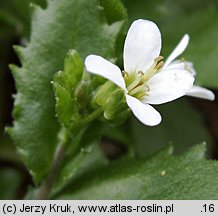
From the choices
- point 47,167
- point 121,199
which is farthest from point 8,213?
point 121,199

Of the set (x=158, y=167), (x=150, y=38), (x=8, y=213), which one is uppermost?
(x=150, y=38)

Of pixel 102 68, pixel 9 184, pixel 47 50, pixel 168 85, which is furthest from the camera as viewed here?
pixel 9 184

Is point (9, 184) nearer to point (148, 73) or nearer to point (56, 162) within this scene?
point (56, 162)

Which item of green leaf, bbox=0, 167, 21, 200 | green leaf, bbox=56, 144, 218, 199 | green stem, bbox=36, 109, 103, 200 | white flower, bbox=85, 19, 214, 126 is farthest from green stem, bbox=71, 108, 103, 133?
green leaf, bbox=0, 167, 21, 200

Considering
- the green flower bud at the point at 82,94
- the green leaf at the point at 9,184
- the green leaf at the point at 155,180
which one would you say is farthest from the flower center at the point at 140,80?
the green leaf at the point at 9,184

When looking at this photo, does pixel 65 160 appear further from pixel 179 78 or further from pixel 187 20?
pixel 187 20

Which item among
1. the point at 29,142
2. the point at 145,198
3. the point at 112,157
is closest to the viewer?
the point at 145,198

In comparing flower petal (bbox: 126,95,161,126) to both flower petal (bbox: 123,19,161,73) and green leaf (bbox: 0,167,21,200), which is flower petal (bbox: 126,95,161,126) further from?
green leaf (bbox: 0,167,21,200)

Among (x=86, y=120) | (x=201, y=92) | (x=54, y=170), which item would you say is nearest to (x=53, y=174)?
(x=54, y=170)

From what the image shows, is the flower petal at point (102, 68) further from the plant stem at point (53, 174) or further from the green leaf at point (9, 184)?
the green leaf at point (9, 184)
